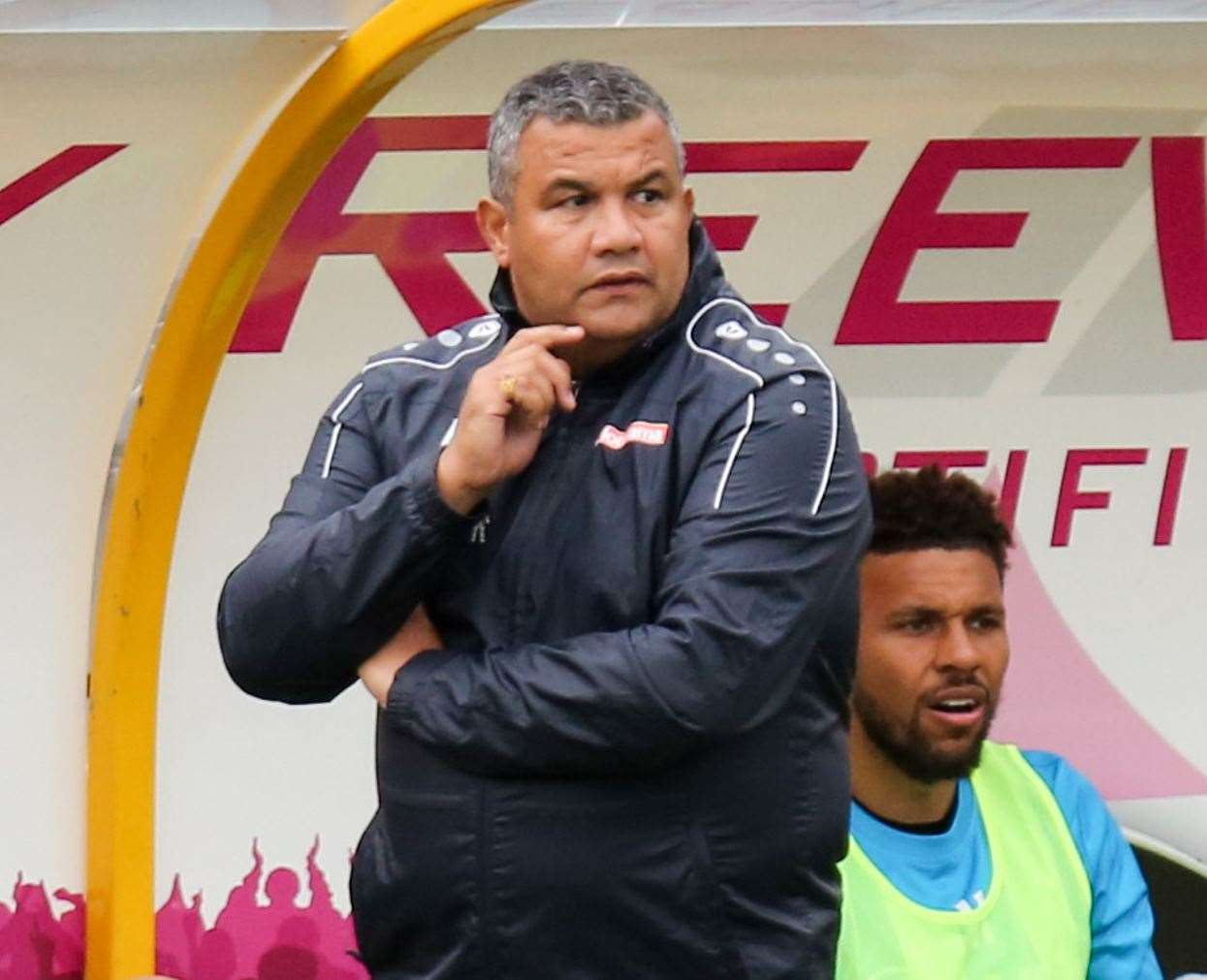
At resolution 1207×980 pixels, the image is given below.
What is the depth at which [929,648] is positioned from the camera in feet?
11.0

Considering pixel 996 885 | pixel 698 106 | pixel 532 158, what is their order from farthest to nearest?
pixel 698 106
pixel 996 885
pixel 532 158

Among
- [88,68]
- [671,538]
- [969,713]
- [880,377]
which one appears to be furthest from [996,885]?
[88,68]

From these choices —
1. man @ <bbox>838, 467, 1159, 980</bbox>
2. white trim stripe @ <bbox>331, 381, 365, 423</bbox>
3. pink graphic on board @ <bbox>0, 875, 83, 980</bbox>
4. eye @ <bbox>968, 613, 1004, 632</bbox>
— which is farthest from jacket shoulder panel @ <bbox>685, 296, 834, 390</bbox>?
pink graphic on board @ <bbox>0, 875, 83, 980</bbox>

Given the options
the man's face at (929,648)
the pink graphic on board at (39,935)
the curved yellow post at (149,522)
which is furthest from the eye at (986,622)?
the pink graphic on board at (39,935)

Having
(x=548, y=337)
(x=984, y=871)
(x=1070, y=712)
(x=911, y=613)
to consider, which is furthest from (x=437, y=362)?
(x=1070, y=712)

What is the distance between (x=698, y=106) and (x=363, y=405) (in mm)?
1094

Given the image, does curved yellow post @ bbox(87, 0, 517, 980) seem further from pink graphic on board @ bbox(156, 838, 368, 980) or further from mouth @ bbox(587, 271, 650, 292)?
mouth @ bbox(587, 271, 650, 292)

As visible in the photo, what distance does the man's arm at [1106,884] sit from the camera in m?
3.18

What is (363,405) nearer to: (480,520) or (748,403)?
(480,520)

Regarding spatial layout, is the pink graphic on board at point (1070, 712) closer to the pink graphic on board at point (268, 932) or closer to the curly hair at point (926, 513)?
the curly hair at point (926, 513)

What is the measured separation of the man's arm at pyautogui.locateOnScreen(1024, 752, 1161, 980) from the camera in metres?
3.18

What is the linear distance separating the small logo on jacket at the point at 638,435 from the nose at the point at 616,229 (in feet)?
0.56

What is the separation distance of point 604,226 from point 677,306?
0.11 metres

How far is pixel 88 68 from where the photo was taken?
10.6 ft
